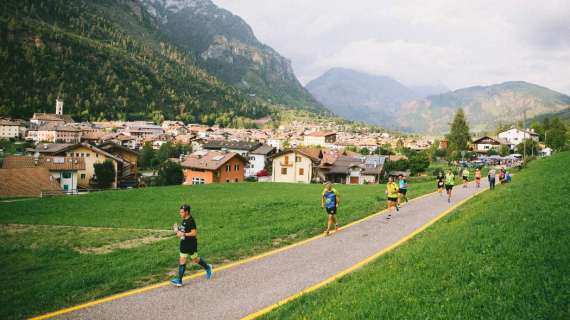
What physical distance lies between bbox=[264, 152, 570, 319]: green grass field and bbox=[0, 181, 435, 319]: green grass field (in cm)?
511

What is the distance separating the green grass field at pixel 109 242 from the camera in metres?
9.76

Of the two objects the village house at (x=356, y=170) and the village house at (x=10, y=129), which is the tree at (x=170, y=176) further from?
the village house at (x=10, y=129)

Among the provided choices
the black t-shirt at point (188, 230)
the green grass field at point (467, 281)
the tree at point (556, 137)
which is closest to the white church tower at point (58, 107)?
the tree at point (556, 137)

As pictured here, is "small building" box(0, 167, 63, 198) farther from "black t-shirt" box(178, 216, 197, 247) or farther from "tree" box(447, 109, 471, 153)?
"tree" box(447, 109, 471, 153)

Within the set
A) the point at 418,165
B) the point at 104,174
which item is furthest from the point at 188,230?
the point at 418,165

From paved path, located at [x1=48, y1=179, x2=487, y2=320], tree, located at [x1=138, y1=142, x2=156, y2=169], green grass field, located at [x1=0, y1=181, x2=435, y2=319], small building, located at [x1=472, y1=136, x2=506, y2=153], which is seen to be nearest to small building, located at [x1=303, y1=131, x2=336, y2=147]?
small building, located at [x1=472, y1=136, x2=506, y2=153]

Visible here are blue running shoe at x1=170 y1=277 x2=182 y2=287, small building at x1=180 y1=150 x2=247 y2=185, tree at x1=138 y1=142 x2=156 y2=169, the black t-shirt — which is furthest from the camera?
tree at x1=138 y1=142 x2=156 y2=169

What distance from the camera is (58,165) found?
206ft

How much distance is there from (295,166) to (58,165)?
137ft

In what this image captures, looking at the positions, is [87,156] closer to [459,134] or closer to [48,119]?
[459,134]

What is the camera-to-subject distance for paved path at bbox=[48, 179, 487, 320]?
8000mm

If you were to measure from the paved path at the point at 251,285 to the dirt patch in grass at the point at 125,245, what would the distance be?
774 cm

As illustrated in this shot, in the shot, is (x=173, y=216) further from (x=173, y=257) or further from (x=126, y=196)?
(x=126, y=196)

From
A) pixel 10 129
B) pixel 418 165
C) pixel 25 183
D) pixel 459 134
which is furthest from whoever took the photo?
pixel 10 129
